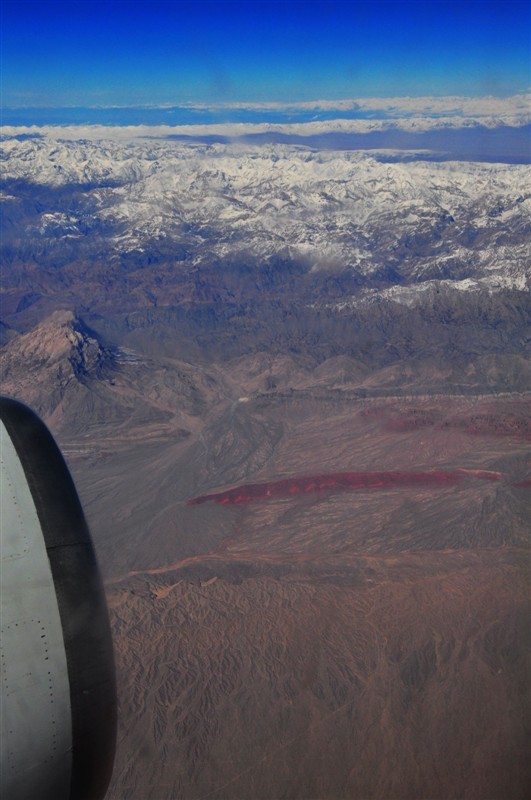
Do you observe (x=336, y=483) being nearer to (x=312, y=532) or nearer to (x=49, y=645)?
(x=312, y=532)

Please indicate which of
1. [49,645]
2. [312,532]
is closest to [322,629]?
[312,532]

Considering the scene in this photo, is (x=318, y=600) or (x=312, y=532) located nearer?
(x=318, y=600)

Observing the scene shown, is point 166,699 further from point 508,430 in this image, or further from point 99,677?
point 508,430

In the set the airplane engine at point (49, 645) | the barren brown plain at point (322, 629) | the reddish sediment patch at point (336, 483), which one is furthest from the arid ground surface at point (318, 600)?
the airplane engine at point (49, 645)

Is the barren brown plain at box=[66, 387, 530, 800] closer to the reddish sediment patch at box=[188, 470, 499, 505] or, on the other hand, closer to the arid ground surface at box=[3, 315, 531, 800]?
the arid ground surface at box=[3, 315, 531, 800]

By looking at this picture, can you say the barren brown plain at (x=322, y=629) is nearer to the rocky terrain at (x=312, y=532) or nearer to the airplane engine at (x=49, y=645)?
the rocky terrain at (x=312, y=532)

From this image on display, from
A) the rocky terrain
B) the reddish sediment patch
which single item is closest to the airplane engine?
the rocky terrain
